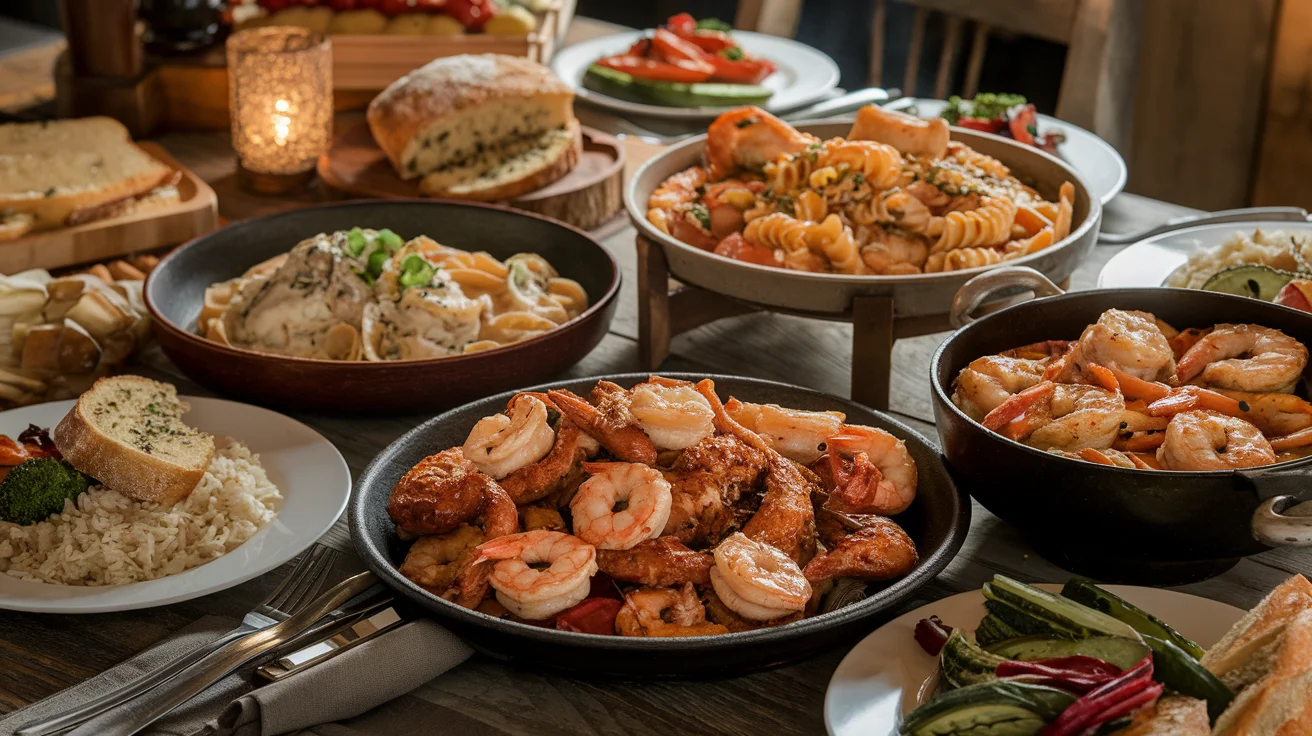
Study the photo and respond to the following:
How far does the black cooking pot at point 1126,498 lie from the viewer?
57.5 inches

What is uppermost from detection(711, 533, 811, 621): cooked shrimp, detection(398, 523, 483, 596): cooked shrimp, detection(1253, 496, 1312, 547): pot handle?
detection(1253, 496, 1312, 547): pot handle

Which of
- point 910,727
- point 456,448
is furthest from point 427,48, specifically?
point 910,727

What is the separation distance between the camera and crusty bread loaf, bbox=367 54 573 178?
312 cm

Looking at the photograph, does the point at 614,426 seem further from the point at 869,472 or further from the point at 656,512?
the point at 869,472

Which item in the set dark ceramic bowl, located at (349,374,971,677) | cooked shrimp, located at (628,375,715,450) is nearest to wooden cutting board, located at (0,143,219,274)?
dark ceramic bowl, located at (349,374,971,677)

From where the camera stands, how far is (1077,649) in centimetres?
131

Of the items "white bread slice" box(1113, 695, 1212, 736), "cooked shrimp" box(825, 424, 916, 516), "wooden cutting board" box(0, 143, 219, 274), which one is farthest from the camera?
"wooden cutting board" box(0, 143, 219, 274)

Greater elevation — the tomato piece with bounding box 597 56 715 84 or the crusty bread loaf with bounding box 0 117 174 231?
the tomato piece with bounding box 597 56 715 84

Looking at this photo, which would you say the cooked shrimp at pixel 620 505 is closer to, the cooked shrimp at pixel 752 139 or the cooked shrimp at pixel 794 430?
the cooked shrimp at pixel 794 430

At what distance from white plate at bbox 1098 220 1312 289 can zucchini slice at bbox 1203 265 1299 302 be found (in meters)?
0.17

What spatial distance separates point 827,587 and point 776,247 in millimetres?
929

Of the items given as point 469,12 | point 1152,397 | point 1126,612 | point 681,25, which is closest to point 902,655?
point 1126,612

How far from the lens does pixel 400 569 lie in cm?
161

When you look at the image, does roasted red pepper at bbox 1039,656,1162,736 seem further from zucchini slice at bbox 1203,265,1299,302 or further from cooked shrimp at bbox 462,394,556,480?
zucchini slice at bbox 1203,265,1299,302
